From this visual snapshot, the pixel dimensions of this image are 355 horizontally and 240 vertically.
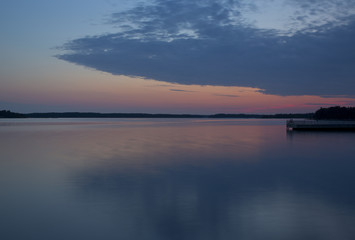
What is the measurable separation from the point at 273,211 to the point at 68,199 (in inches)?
300

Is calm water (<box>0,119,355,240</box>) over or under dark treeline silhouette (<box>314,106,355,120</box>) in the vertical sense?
under

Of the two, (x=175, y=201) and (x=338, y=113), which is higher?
(x=338, y=113)

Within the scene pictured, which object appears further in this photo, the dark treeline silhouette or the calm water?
the dark treeline silhouette

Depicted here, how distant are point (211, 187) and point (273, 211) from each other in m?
4.12

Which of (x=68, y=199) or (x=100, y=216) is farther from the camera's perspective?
(x=68, y=199)

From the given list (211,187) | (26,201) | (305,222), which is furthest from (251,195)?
(26,201)

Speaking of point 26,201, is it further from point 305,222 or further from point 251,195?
point 305,222

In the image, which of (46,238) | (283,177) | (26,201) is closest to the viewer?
(46,238)

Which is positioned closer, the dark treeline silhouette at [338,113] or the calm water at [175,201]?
the calm water at [175,201]

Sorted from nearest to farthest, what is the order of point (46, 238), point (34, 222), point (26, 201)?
point (46, 238), point (34, 222), point (26, 201)

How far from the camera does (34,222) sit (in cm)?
895

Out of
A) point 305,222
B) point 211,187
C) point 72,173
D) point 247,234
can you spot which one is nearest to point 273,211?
point 305,222

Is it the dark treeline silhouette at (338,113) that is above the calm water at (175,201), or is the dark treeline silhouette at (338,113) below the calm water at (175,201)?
above

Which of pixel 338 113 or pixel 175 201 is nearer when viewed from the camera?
pixel 175 201
